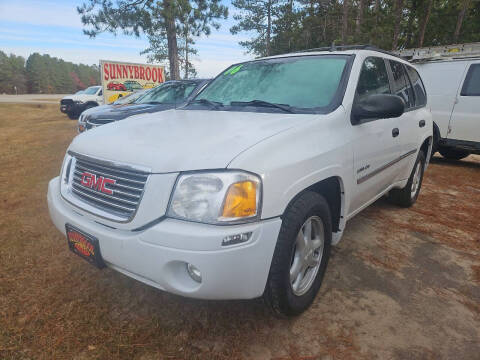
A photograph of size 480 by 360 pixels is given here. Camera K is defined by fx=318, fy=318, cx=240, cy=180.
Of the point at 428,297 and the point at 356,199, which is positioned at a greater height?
the point at 356,199

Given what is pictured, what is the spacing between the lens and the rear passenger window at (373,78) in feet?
8.31

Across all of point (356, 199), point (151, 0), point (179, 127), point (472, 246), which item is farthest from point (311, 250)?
point (151, 0)

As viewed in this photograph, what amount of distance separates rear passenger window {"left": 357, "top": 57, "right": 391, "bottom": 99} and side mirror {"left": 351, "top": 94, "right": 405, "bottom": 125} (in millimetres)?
212

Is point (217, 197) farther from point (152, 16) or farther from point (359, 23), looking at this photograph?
point (359, 23)

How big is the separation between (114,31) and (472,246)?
12433 mm

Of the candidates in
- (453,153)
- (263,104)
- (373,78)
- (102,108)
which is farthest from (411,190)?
(102,108)

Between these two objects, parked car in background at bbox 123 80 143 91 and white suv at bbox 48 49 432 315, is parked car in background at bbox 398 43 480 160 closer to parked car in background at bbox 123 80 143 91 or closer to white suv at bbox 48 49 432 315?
white suv at bbox 48 49 432 315

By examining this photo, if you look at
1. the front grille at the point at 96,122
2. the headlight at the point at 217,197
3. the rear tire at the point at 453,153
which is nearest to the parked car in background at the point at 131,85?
the front grille at the point at 96,122

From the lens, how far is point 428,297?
2260mm

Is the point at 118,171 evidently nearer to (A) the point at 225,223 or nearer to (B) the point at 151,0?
(A) the point at 225,223

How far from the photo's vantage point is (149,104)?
6.17 m

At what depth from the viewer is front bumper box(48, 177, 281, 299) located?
4.75 feet

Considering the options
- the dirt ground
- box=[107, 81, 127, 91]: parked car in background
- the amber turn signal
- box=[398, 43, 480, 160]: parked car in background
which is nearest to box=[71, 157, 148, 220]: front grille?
the amber turn signal

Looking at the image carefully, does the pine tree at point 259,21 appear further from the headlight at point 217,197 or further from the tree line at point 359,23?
the headlight at point 217,197
